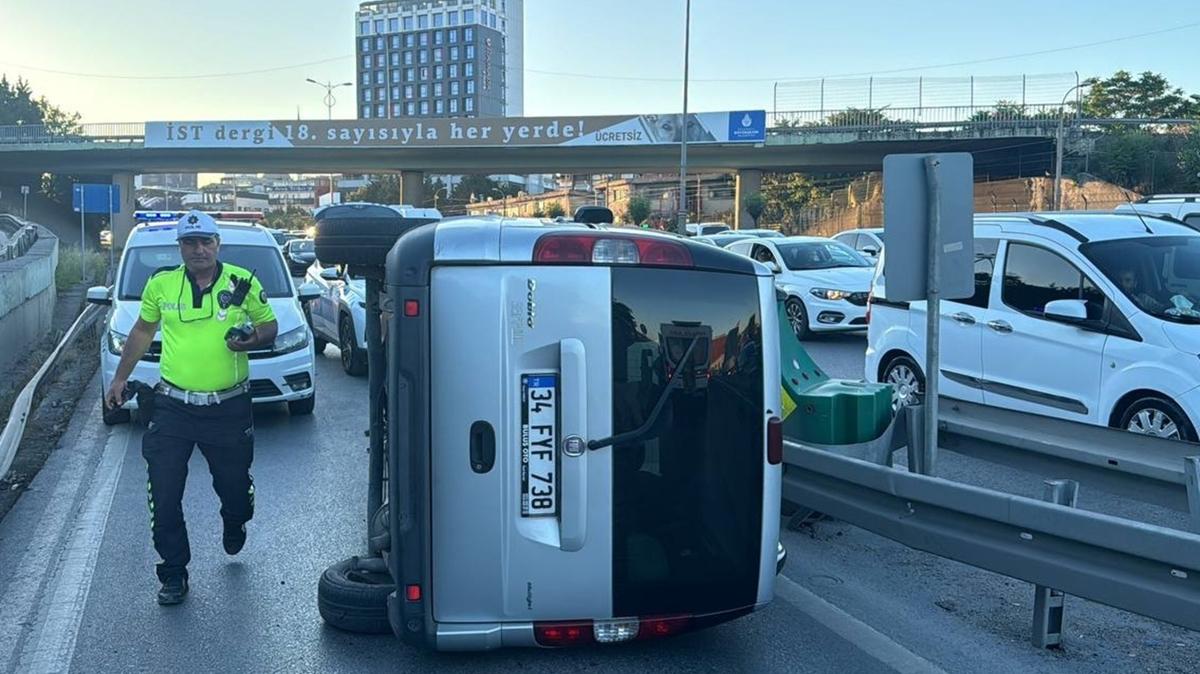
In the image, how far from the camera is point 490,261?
3988 mm

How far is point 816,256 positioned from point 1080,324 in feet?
31.5

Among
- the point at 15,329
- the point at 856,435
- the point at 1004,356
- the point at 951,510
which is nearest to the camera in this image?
the point at 951,510

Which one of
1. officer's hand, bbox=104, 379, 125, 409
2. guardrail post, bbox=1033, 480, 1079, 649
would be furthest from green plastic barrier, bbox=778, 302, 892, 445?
officer's hand, bbox=104, 379, 125, 409

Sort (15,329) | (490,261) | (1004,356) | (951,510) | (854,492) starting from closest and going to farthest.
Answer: (490,261) → (951,510) → (854,492) → (1004,356) → (15,329)

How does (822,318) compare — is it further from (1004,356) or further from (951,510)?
(951,510)

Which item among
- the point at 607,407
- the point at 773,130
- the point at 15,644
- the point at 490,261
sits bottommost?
the point at 15,644

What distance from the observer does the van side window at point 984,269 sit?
9.16 meters

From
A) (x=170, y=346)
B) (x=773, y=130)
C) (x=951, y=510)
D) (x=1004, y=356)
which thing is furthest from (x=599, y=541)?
(x=773, y=130)

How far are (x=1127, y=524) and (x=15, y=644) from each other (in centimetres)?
480

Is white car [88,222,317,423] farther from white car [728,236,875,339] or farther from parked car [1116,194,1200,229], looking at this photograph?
parked car [1116,194,1200,229]

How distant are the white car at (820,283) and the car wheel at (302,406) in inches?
285

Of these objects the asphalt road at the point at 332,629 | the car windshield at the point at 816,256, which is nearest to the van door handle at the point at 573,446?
the asphalt road at the point at 332,629

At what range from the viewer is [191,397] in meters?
5.61

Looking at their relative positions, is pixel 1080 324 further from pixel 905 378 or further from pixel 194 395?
pixel 194 395
